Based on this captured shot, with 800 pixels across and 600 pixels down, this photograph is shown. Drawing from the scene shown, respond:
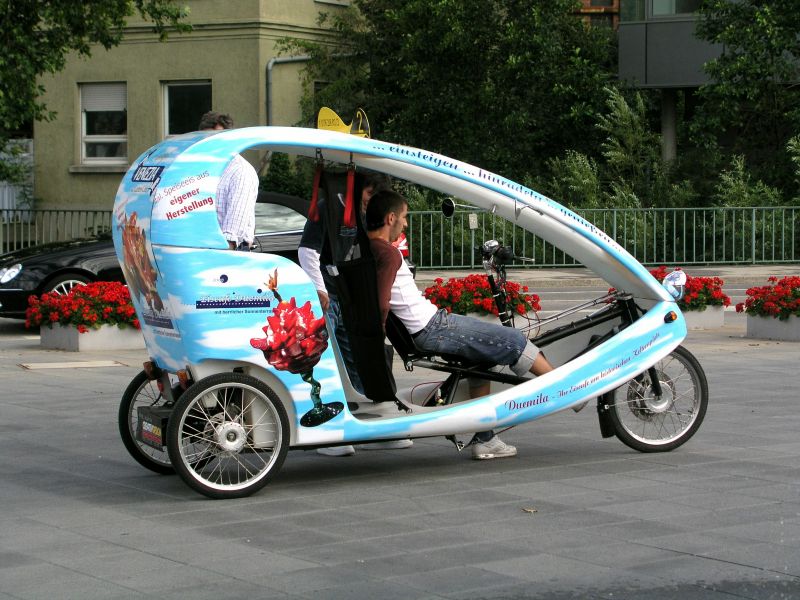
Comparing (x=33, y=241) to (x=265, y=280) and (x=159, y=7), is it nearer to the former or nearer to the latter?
A: (x=159, y=7)

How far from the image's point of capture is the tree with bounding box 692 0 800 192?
92.7ft

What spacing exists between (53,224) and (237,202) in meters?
23.2

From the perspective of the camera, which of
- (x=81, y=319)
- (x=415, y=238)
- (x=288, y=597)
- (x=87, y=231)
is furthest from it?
(x=87, y=231)

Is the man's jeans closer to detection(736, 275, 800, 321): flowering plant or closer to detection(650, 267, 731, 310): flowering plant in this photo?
detection(736, 275, 800, 321): flowering plant

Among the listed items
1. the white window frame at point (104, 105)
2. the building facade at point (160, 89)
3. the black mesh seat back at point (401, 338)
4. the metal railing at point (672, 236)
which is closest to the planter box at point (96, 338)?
the black mesh seat back at point (401, 338)

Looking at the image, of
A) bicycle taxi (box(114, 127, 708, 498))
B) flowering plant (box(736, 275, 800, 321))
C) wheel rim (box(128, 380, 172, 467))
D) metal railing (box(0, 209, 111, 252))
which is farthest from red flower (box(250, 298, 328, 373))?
metal railing (box(0, 209, 111, 252))

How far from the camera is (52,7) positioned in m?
21.8

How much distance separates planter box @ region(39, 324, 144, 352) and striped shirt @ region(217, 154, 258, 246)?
21.3 feet

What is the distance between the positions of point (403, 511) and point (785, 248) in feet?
65.4

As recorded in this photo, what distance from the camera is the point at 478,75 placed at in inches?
1233

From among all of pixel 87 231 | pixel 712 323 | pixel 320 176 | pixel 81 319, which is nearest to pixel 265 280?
pixel 320 176

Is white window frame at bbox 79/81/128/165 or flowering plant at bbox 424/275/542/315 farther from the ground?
white window frame at bbox 79/81/128/165

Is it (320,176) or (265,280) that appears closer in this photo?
(265,280)

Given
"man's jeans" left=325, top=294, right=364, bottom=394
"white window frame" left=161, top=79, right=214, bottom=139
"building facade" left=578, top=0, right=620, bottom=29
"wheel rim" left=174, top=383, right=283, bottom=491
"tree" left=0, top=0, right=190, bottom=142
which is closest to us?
"wheel rim" left=174, top=383, right=283, bottom=491
